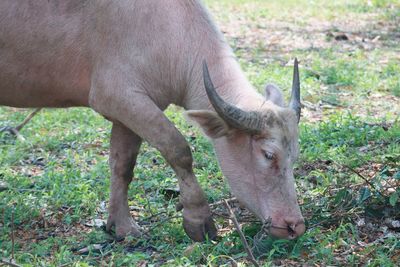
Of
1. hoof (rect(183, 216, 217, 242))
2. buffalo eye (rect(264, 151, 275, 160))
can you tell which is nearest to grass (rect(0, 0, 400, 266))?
hoof (rect(183, 216, 217, 242))

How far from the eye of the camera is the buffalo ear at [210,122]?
5.00 meters

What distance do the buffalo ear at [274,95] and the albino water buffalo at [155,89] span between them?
0.01 m

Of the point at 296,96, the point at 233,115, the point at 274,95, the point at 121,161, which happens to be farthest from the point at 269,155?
the point at 121,161

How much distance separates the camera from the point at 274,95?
18.0 feet

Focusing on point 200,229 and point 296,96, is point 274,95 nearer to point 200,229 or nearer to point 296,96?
point 296,96

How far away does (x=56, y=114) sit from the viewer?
865 cm

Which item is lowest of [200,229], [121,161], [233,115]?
[200,229]

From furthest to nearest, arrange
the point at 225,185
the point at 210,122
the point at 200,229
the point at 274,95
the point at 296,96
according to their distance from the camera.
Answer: the point at 225,185
the point at 274,95
the point at 296,96
the point at 200,229
the point at 210,122

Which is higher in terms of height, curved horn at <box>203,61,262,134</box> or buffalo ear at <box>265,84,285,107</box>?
curved horn at <box>203,61,262,134</box>

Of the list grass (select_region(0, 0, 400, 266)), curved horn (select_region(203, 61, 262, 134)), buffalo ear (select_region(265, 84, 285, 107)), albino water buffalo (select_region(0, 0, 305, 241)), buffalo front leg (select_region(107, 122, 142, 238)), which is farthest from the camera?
buffalo front leg (select_region(107, 122, 142, 238))

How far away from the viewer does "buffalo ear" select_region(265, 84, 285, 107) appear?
544 centimetres

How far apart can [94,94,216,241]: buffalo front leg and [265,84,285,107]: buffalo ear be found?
694 mm

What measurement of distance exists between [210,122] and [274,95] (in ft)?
2.14

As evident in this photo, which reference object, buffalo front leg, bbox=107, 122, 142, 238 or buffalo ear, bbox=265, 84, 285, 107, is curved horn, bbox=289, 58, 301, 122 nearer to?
buffalo ear, bbox=265, 84, 285, 107
